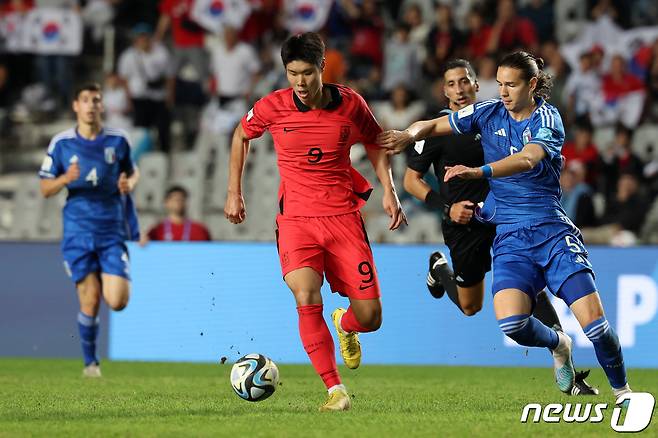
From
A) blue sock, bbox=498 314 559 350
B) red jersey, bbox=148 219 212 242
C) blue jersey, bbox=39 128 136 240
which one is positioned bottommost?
red jersey, bbox=148 219 212 242

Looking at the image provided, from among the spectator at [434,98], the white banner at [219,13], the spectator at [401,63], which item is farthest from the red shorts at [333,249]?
the white banner at [219,13]

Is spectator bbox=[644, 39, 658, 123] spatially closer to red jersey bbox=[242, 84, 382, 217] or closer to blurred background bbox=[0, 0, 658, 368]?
blurred background bbox=[0, 0, 658, 368]

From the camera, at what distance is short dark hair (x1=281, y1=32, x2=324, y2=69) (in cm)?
705

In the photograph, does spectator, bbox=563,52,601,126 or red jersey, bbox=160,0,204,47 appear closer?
spectator, bbox=563,52,601,126

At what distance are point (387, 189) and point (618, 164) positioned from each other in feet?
26.0

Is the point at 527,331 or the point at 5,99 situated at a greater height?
the point at 5,99

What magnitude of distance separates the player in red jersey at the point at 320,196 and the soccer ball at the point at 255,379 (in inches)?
12.8

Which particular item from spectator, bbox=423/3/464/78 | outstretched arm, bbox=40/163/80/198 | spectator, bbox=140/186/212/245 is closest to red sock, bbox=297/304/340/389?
outstretched arm, bbox=40/163/80/198

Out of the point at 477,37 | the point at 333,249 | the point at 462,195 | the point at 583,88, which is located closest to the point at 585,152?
the point at 583,88

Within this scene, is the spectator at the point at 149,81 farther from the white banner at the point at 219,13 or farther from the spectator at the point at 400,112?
the spectator at the point at 400,112

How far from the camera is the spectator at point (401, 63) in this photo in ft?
52.0

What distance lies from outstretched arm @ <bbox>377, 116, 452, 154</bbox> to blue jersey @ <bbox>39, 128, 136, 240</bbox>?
3.59 m

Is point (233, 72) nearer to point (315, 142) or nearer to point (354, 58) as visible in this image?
point (354, 58)

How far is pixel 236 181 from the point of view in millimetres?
7547
